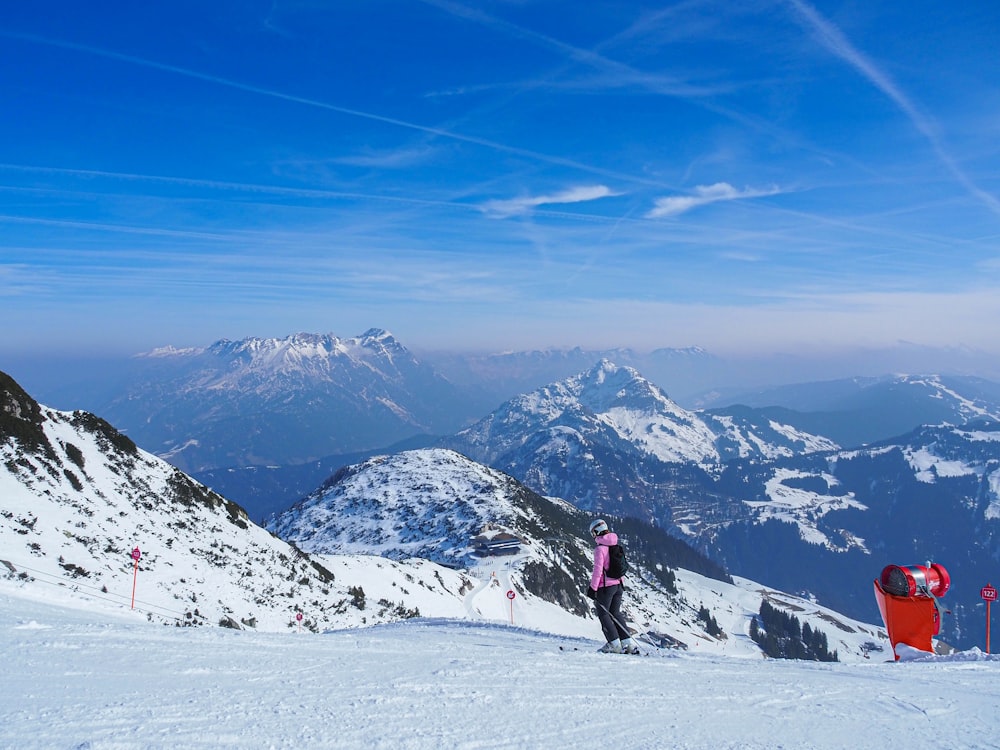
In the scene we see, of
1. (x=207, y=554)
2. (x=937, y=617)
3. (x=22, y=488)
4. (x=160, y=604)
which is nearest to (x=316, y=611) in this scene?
(x=207, y=554)

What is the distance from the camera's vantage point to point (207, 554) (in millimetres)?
31766

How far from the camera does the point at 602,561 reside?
35.5 ft

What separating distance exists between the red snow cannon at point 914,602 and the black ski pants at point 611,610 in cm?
572

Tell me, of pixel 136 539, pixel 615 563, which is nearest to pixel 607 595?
pixel 615 563

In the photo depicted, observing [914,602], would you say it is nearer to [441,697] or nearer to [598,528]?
[598,528]

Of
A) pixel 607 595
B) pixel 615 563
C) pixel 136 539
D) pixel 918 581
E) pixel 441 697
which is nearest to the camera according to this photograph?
pixel 441 697

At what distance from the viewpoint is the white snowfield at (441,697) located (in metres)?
5.88

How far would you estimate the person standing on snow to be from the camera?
10820mm

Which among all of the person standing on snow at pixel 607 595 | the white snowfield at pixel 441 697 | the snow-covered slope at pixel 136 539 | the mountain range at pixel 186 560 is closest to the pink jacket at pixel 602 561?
the person standing on snow at pixel 607 595

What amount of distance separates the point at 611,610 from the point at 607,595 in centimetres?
38

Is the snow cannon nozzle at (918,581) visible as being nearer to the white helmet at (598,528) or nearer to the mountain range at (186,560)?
the white helmet at (598,528)

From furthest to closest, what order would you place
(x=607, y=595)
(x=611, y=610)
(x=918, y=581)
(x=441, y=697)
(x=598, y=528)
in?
1. (x=918, y=581)
2. (x=611, y=610)
3. (x=607, y=595)
4. (x=598, y=528)
5. (x=441, y=697)

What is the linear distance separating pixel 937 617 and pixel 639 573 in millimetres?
136110

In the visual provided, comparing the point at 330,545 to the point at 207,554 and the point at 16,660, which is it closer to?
the point at 207,554
